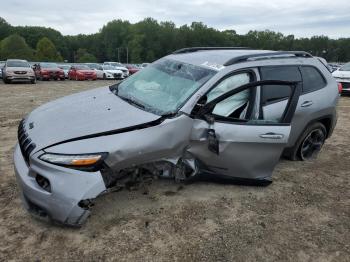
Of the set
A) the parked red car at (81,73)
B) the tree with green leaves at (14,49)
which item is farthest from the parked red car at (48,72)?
the tree with green leaves at (14,49)

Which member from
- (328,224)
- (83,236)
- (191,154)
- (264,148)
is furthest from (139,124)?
(328,224)

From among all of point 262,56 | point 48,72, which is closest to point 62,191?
point 262,56

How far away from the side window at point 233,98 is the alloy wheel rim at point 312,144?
1742 millimetres

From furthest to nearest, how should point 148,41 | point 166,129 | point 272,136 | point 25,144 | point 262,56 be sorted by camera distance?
point 148,41, point 262,56, point 272,136, point 166,129, point 25,144

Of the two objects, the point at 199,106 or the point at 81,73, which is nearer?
the point at 199,106

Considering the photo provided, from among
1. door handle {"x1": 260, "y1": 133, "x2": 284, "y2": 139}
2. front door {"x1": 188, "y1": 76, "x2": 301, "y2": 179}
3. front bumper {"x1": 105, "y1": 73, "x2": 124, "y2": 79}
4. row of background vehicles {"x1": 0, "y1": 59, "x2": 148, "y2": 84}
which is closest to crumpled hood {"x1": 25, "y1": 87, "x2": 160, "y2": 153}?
front door {"x1": 188, "y1": 76, "x2": 301, "y2": 179}

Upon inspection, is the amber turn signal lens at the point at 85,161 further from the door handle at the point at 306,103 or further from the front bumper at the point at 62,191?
the door handle at the point at 306,103

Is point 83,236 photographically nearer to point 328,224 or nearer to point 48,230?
point 48,230

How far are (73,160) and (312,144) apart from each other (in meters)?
3.99

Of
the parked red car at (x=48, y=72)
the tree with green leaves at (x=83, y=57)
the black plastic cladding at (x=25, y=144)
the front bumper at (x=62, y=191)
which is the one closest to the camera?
the front bumper at (x=62, y=191)

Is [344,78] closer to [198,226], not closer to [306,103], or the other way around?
[306,103]

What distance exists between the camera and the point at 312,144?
5.55 meters

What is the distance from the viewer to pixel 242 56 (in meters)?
4.31

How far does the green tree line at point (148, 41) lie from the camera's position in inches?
4338
